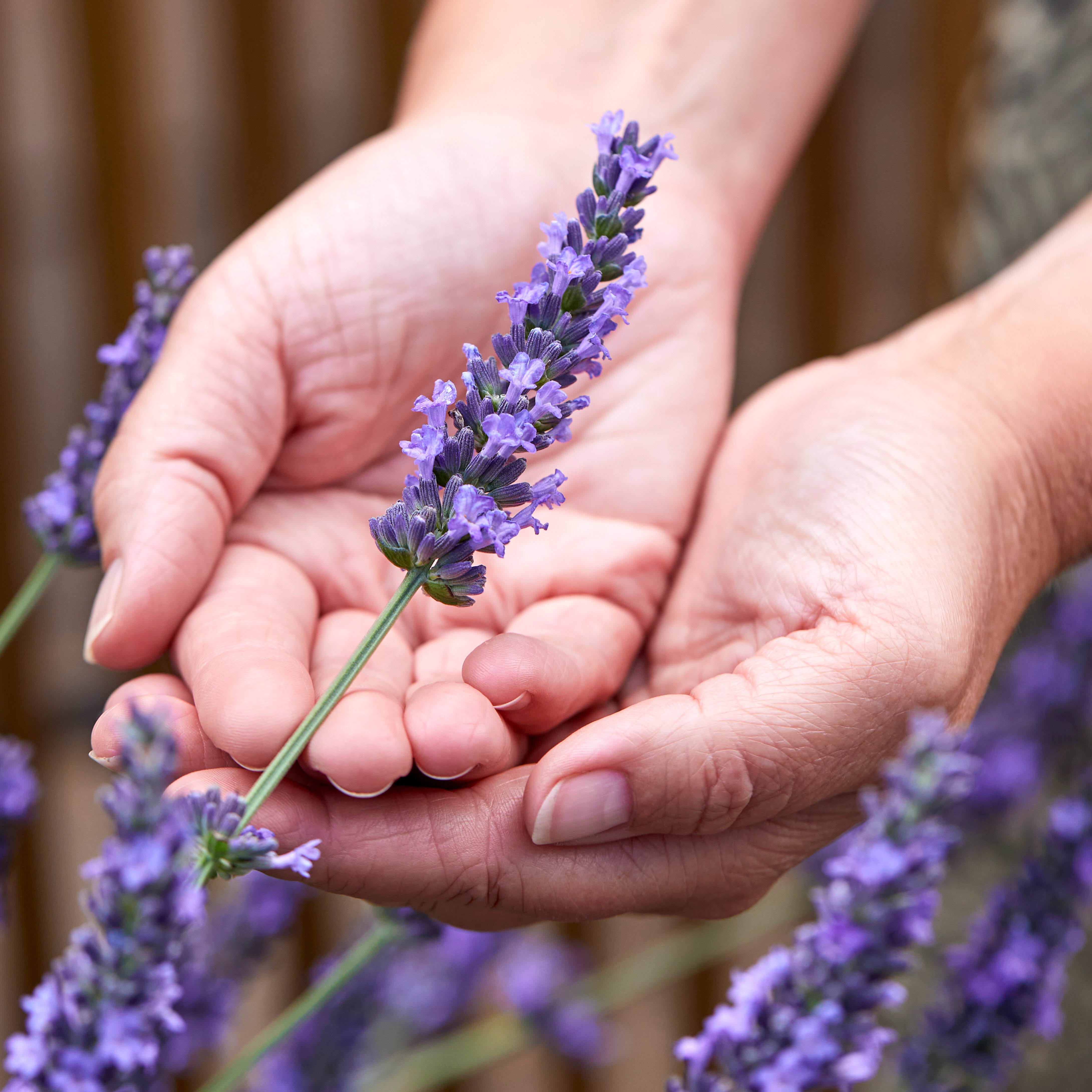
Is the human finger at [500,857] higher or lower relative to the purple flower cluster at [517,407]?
lower

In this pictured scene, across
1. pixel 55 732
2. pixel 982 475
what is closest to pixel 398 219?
pixel 982 475

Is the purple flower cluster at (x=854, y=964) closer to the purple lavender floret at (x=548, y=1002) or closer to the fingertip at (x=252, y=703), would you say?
the fingertip at (x=252, y=703)

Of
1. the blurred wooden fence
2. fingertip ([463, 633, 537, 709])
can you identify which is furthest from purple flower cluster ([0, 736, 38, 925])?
the blurred wooden fence

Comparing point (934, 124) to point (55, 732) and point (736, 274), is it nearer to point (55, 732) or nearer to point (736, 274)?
point (736, 274)

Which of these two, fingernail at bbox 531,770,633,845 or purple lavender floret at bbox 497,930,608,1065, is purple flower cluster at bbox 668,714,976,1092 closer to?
fingernail at bbox 531,770,633,845

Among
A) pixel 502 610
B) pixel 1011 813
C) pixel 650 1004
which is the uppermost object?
pixel 502 610

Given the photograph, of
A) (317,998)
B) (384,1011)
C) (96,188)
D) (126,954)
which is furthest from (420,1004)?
(96,188)

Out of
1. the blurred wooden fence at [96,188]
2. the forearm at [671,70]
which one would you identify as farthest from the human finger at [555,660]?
the blurred wooden fence at [96,188]
